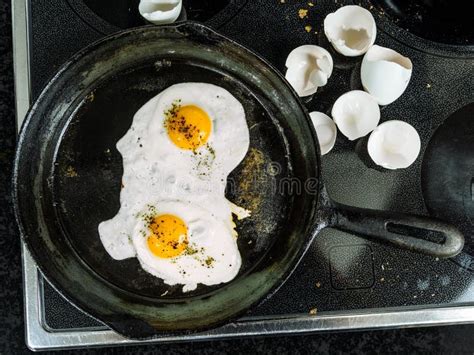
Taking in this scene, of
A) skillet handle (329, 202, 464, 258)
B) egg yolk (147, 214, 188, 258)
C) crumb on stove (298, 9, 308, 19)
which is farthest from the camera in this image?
crumb on stove (298, 9, 308, 19)

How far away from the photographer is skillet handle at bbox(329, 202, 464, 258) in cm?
136

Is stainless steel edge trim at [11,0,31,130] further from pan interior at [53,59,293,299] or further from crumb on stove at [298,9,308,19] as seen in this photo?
crumb on stove at [298,9,308,19]

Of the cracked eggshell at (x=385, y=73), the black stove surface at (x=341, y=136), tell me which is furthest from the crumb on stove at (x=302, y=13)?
the cracked eggshell at (x=385, y=73)

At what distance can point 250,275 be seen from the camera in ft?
5.07

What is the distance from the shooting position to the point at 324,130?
Answer: 1.56m

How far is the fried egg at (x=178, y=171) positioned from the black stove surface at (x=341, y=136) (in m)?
0.19

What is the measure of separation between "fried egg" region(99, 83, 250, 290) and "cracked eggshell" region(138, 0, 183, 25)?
17cm

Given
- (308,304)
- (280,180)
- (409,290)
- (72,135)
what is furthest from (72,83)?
(409,290)

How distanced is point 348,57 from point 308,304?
62 cm

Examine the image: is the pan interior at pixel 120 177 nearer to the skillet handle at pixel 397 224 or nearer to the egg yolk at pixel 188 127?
the egg yolk at pixel 188 127

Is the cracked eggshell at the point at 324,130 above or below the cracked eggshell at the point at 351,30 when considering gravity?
below

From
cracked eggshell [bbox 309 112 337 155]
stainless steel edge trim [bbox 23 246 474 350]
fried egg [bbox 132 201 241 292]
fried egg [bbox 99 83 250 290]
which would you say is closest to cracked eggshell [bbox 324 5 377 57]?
cracked eggshell [bbox 309 112 337 155]

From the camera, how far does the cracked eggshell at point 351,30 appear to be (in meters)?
1.53

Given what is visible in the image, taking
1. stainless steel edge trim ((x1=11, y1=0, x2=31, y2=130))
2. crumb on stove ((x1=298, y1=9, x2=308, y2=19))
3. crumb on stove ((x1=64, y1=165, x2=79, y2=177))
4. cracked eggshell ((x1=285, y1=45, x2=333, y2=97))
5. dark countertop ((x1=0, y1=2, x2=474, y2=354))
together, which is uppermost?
stainless steel edge trim ((x1=11, y1=0, x2=31, y2=130))
